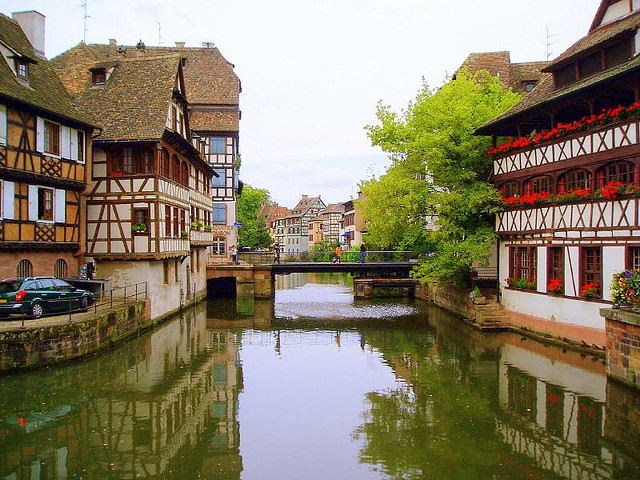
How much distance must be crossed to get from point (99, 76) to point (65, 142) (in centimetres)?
672

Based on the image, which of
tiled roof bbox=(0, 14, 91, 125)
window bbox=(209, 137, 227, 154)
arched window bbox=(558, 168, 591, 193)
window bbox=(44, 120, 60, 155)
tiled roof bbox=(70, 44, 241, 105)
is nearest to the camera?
tiled roof bbox=(0, 14, 91, 125)

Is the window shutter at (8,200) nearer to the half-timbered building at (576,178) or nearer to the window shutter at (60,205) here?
the window shutter at (60,205)

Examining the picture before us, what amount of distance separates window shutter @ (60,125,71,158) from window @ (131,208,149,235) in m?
3.81

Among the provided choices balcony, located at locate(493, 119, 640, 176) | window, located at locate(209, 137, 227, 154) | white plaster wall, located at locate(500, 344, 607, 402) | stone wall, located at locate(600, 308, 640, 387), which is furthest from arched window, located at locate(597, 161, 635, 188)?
window, located at locate(209, 137, 227, 154)

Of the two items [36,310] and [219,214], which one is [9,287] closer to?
[36,310]

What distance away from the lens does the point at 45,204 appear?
75.6ft

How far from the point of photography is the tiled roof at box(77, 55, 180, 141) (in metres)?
26.3

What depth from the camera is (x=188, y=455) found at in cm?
1135

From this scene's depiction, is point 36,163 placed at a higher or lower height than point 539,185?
higher

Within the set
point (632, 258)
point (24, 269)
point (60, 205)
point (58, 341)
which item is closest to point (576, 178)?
point (632, 258)

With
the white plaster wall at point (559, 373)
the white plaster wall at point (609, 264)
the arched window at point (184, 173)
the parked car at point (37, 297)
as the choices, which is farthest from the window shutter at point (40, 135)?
the white plaster wall at point (609, 264)

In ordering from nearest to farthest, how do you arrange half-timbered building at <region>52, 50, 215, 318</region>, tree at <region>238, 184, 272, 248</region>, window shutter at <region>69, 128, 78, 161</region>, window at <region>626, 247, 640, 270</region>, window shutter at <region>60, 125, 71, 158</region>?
1. window at <region>626, 247, 640, 270</region>
2. window shutter at <region>60, 125, 71, 158</region>
3. window shutter at <region>69, 128, 78, 161</region>
4. half-timbered building at <region>52, 50, 215, 318</region>
5. tree at <region>238, 184, 272, 248</region>

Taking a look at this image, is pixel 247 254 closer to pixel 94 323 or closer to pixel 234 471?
pixel 94 323

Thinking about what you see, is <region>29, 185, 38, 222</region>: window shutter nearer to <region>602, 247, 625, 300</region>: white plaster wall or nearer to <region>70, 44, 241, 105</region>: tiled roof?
<region>602, 247, 625, 300</region>: white plaster wall
